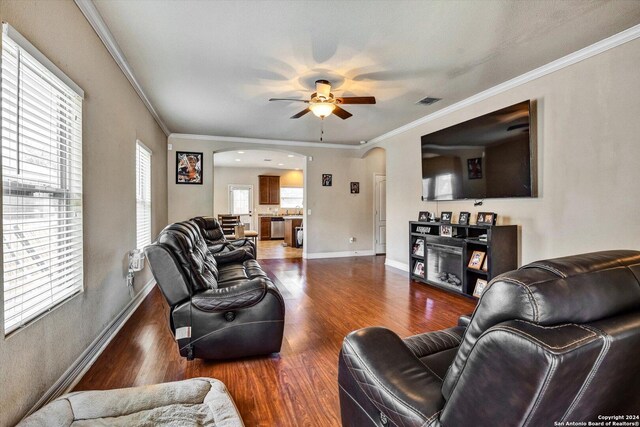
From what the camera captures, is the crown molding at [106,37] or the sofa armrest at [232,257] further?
the sofa armrest at [232,257]

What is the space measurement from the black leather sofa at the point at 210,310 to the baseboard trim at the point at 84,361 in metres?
0.65

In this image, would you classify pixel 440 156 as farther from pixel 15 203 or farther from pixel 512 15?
pixel 15 203

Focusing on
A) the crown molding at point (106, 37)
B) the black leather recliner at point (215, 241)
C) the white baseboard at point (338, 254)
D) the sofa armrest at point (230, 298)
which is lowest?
the white baseboard at point (338, 254)

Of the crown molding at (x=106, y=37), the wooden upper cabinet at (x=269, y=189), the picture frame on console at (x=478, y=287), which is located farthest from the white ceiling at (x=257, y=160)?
the picture frame on console at (x=478, y=287)

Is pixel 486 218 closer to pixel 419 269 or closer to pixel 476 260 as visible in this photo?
pixel 476 260

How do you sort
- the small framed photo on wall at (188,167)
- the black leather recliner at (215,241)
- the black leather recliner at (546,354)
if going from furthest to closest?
the small framed photo on wall at (188,167), the black leather recliner at (215,241), the black leather recliner at (546,354)

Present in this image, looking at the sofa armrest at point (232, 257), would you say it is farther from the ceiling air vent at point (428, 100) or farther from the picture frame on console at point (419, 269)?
the ceiling air vent at point (428, 100)

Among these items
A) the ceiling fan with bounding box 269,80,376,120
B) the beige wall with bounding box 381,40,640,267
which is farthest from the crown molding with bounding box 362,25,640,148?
the ceiling fan with bounding box 269,80,376,120

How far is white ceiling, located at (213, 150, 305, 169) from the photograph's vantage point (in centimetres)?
847

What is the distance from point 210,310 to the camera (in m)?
2.25

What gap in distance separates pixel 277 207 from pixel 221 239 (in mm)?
6697

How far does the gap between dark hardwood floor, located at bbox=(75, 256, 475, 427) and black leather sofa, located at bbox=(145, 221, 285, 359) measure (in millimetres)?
143

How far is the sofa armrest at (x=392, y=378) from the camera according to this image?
0.96 metres

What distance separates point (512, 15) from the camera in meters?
2.39
